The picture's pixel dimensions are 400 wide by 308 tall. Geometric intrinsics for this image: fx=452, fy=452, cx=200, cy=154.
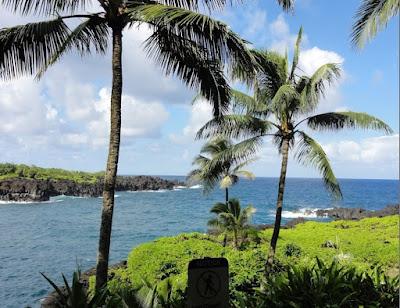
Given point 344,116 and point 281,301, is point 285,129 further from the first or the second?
point 281,301

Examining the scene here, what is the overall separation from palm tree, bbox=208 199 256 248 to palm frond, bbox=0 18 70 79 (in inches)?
678

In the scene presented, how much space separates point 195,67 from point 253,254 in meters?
11.9

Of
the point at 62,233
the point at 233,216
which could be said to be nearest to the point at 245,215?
the point at 233,216

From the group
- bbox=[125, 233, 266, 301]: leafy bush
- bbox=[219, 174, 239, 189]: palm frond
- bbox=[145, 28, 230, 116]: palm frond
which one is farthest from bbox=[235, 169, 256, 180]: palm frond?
bbox=[145, 28, 230, 116]: palm frond

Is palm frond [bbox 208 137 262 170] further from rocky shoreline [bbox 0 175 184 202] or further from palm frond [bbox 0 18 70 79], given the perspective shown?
rocky shoreline [bbox 0 175 184 202]

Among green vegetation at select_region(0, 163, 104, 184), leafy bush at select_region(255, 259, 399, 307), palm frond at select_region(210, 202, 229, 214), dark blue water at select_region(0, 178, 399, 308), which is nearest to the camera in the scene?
leafy bush at select_region(255, 259, 399, 307)

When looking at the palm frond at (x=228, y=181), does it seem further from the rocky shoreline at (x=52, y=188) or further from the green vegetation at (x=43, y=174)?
the green vegetation at (x=43, y=174)

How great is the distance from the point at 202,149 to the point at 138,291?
21.2m

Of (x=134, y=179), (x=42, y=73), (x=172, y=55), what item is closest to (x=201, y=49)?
(x=172, y=55)

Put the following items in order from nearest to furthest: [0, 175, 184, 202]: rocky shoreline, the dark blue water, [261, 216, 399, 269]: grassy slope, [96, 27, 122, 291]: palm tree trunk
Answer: [96, 27, 122, 291]: palm tree trunk
[261, 216, 399, 269]: grassy slope
the dark blue water
[0, 175, 184, 202]: rocky shoreline

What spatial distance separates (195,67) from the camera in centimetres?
923

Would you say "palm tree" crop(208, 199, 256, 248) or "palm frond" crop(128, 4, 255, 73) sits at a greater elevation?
"palm frond" crop(128, 4, 255, 73)

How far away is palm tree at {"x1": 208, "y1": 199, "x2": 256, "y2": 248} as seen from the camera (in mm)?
24422

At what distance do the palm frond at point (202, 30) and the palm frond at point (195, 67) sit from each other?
564 mm
